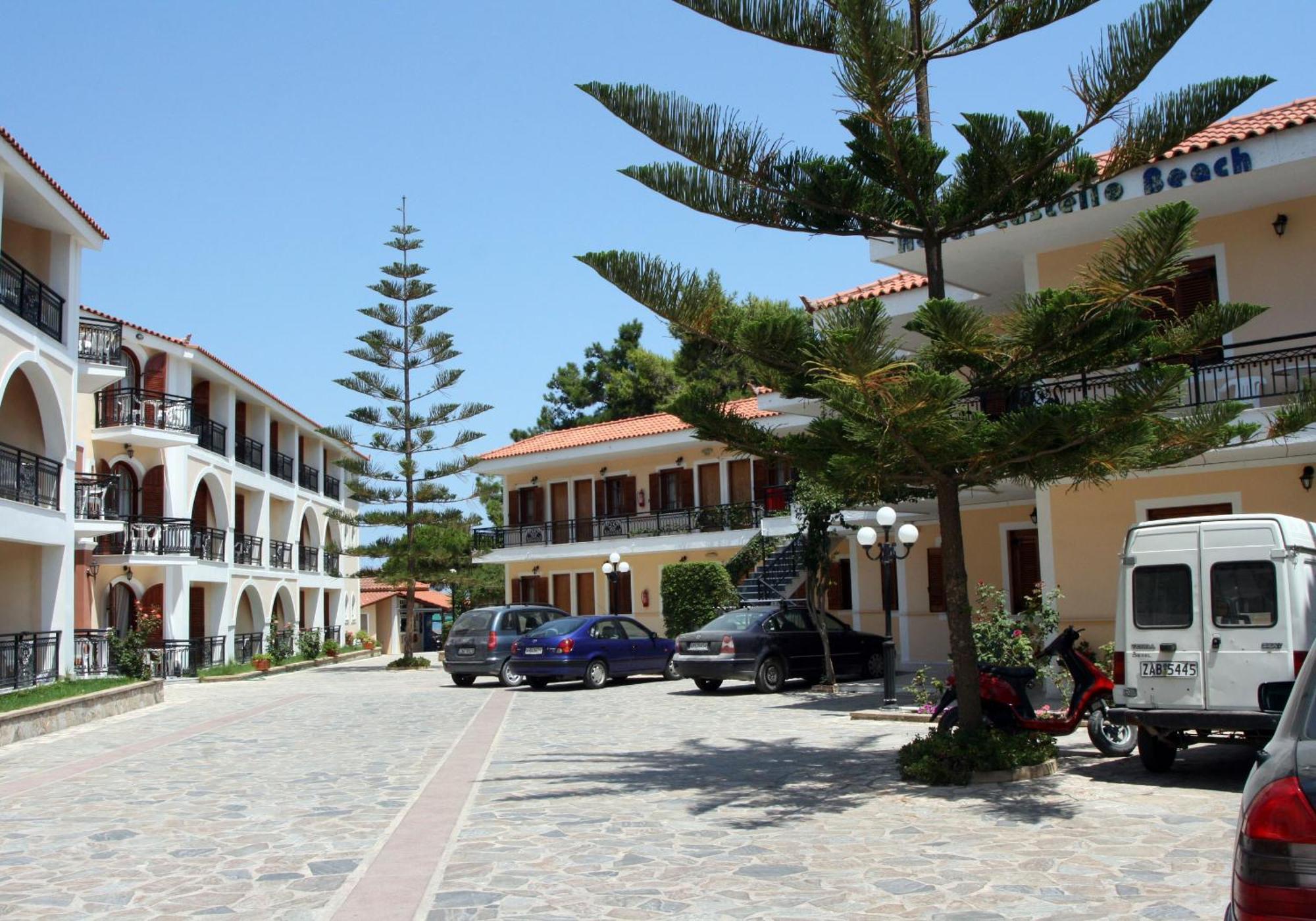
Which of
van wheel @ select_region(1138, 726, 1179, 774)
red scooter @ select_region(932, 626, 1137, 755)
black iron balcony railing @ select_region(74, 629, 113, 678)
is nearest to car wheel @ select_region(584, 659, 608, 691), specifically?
black iron balcony railing @ select_region(74, 629, 113, 678)

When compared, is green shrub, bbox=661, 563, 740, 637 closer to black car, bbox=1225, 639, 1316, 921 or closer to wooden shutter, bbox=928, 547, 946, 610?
wooden shutter, bbox=928, 547, 946, 610

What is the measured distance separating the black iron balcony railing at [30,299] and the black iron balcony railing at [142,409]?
7367 millimetres

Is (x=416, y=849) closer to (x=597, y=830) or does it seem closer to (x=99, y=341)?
(x=597, y=830)

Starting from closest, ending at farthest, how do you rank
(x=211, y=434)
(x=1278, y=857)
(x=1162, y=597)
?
(x=1278, y=857)
(x=1162, y=597)
(x=211, y=434)

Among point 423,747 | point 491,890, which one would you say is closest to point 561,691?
point 423,747

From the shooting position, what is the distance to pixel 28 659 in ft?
67.6

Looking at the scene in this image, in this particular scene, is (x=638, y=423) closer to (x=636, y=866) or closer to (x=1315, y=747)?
(x=636, y=866)

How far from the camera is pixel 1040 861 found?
7.00 m

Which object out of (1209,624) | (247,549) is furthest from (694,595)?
(1209,624)

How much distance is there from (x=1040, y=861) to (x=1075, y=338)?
4491 millimetres

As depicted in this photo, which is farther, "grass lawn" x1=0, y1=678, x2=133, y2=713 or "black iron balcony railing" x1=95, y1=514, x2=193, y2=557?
"black iron balcony railing" x1=95, y1=514, x2=193, y2=557

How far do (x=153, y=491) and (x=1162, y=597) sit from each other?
2741cm

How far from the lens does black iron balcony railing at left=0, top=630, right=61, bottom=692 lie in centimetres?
1983

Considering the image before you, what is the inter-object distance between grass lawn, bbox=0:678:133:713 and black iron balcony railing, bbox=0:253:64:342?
624cm
